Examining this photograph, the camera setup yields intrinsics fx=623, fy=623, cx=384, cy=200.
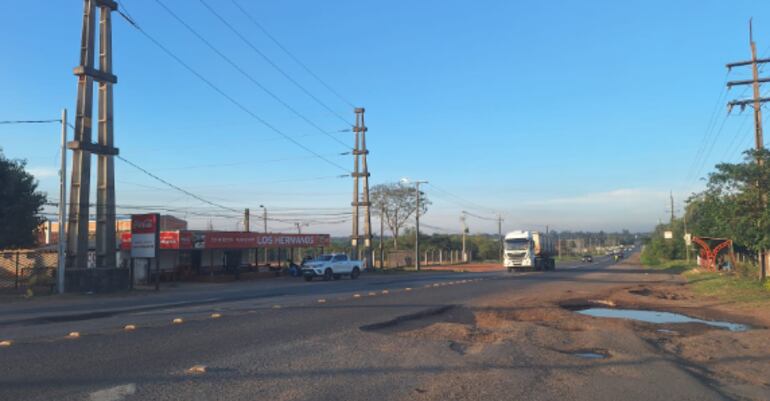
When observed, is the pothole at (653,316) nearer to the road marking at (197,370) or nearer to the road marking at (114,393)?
the road marking at (197,370)

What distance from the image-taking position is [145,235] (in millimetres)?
31859

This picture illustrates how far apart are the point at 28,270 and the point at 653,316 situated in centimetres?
3506

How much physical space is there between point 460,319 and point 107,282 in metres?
20.0

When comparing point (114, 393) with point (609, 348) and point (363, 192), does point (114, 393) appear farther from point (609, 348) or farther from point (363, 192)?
point (363, 192)

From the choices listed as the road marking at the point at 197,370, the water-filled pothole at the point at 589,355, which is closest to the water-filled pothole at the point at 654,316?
the water-filled pothole at the point at 589,355

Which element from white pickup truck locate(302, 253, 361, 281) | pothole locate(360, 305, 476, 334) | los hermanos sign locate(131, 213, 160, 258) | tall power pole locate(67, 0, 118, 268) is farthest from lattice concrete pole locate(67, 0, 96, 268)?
pothole locate(360, 305, 476, 334)

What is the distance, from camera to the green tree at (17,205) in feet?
116

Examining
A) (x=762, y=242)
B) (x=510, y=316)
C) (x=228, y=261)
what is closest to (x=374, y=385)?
(x=510, y=316)

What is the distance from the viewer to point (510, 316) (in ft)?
54.1

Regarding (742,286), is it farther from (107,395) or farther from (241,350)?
(107,395)

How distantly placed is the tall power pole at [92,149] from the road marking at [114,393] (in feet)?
78.1

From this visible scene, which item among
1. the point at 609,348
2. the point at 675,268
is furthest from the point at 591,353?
the point at 675,268

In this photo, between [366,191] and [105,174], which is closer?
[105,174]

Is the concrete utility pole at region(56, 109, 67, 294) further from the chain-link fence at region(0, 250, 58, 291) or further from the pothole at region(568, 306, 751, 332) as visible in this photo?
the pothole at region(568, 306, 751, 332)
